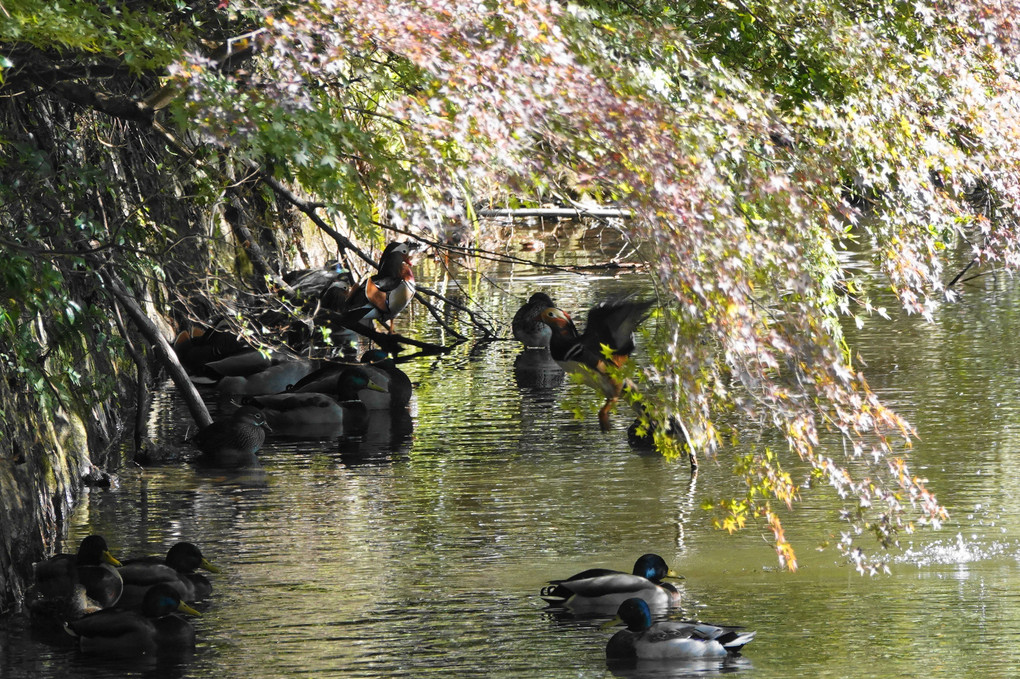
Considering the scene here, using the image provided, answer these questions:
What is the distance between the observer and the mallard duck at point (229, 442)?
40.0ft

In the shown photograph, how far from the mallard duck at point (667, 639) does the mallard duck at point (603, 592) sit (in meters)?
0.41

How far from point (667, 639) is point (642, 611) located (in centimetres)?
19

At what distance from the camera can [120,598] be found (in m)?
8.36

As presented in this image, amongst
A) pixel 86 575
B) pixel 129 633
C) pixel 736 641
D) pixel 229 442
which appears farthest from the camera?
pixel 229 442

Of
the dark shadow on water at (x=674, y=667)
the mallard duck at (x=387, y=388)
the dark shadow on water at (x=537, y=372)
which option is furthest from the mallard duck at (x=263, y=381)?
the dark shadow on water at (x=674, y=667)

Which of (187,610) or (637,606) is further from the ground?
(637,606)

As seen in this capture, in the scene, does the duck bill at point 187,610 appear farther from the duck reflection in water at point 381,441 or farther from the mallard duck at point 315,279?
the mallard duck at point 315,279

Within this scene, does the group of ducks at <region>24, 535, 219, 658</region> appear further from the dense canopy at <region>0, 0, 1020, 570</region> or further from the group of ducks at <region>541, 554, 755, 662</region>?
the group of ducks at <region>541, 554, 755, 662</region>

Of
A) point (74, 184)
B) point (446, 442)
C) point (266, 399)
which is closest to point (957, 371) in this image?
point (446, 442)

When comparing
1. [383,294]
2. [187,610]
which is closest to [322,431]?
[383,294]

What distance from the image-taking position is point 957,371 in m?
14.8

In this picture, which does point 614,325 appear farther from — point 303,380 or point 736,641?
point 736,641

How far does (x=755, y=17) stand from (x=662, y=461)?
448 centimetres

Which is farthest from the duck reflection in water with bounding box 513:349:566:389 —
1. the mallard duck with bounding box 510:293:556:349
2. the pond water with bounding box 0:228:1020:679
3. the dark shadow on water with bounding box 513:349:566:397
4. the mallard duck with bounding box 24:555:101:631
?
the mallard duck with bounding box 24:555:101:631
